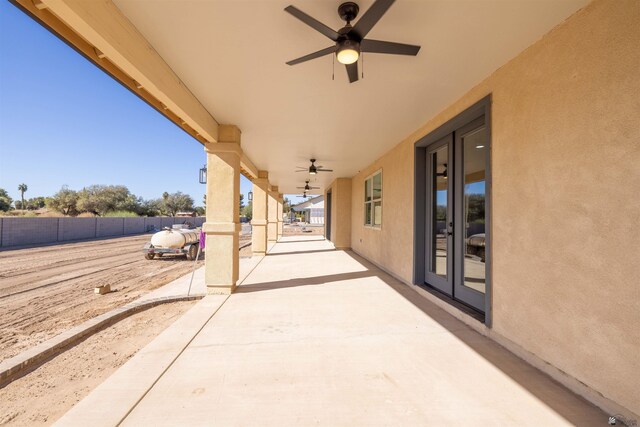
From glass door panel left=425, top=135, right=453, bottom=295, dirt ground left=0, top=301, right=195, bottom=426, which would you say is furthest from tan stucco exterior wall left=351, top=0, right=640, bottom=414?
dirt ground left=0, top=301, right=195, bottom=426

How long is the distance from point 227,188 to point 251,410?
3.48 metres

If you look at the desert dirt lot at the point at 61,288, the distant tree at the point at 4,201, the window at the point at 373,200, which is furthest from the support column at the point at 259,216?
the distant tree at the point at 4,201

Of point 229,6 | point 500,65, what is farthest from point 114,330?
point 500,65

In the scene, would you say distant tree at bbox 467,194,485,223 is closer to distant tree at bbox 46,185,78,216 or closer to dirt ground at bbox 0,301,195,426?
dirt ground at bbox 0,301,195,426

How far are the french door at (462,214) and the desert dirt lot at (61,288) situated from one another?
5036 millimetres

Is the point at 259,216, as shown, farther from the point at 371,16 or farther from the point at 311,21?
the point at 371,16

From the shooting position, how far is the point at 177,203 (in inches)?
2131

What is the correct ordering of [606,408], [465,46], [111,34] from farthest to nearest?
[465,46] < [111,34] < [606,408]

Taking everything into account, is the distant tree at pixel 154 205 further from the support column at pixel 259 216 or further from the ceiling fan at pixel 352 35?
the ceiling fan at pixel 352 35

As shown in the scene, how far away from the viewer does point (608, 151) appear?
1804mm

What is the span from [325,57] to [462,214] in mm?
2591

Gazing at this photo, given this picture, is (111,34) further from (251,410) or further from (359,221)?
(359,221)

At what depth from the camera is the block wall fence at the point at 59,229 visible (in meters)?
13.2

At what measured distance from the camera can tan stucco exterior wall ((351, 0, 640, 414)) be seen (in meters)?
1.70
